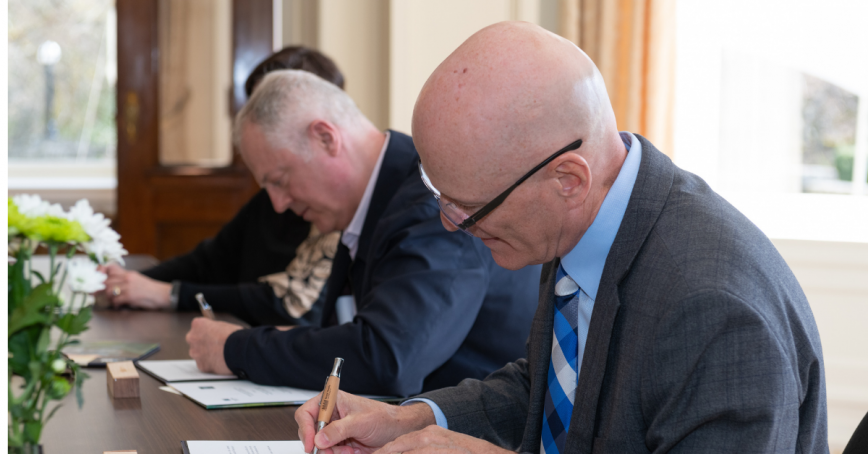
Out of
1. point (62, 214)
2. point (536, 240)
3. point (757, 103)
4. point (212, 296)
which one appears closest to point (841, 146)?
point (757, 103)

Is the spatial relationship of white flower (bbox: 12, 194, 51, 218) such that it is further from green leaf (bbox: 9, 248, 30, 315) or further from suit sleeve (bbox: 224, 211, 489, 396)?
suit sleeve (bbox: 224, 211, 489, 396)

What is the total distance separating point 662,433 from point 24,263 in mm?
715

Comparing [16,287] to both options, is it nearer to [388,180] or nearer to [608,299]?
[608,299]

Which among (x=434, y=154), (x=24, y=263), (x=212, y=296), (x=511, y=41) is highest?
(x=511, y=41)

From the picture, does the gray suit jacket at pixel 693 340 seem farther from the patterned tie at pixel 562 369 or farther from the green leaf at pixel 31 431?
the green leaf at pixel 31 431

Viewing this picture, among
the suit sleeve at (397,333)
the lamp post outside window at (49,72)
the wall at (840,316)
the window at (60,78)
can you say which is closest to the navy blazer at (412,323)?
the suit sleeve at (397,333)

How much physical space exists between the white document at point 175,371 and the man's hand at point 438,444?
59 cm

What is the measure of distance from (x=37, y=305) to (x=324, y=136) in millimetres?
998

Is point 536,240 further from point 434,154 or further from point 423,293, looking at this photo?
point 423,293

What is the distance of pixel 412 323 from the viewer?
1390mm

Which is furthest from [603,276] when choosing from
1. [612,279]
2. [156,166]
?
[156,166]

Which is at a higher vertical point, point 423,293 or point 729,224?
point 729,224

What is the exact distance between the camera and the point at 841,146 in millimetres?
3977

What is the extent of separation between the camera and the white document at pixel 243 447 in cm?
103
